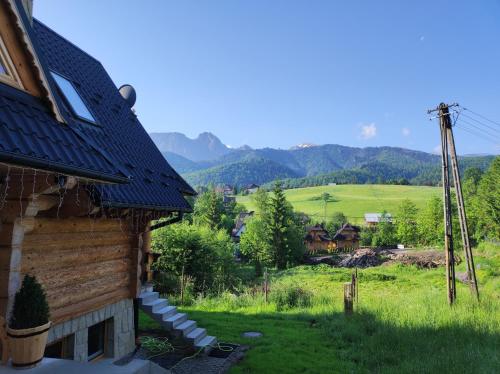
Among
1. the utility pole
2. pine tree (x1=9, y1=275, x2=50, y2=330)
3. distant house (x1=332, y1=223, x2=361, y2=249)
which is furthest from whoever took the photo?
distant house (x1=332, y1=223, x2=361, y2=249)

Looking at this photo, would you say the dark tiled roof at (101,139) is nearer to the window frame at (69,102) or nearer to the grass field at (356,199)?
the window frame at (69,102)

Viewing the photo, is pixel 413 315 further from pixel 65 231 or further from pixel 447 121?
pixel 65 231

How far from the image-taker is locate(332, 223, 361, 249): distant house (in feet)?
242

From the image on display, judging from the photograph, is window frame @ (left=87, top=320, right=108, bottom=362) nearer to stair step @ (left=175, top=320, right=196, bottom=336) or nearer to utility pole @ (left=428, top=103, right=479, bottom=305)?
stair step @ (left=175, top=320, right=196, bottom=336)

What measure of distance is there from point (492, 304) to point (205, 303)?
11.2 metres

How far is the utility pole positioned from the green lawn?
0.82 m

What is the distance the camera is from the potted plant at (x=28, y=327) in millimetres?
3814

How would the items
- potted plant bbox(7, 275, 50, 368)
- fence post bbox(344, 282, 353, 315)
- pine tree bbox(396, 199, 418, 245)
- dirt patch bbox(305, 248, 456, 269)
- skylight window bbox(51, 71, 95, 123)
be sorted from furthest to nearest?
pine tree bbox(396, 199, 418, 245)
dirt patch bbox(305, 248, 456, 269)
fence post bbox(344, 282, 353, 315)
skylight window bbox(51, 71, 95, 123)
potted plant bbox(7, 275, 50, 368)

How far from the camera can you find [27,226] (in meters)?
4.80

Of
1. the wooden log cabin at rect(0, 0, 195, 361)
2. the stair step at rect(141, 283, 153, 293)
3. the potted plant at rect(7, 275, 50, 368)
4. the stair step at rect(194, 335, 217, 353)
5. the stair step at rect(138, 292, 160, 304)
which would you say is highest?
the wooden log cabin at rect(0, 0, 195, 361)

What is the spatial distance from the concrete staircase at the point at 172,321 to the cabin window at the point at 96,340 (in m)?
1.75

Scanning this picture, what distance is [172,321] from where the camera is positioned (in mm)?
9453

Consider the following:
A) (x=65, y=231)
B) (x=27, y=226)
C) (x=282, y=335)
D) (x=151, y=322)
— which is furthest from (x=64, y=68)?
(x=282, y=335)

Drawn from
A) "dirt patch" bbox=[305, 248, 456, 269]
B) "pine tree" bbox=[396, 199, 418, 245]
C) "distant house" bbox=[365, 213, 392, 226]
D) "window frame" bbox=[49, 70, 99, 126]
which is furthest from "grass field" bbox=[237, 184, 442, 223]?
"window frame" bbox=[49, 70, 99, 126]
